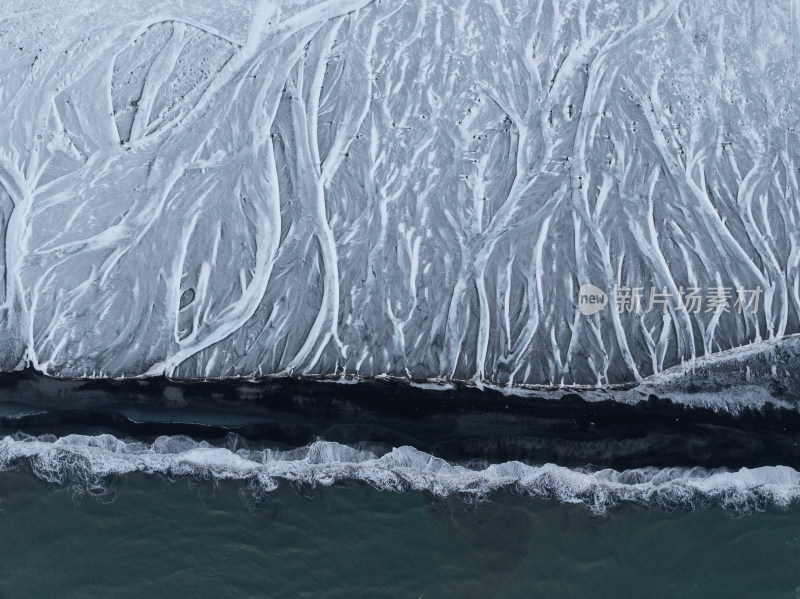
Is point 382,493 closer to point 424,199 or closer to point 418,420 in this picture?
point 418,420

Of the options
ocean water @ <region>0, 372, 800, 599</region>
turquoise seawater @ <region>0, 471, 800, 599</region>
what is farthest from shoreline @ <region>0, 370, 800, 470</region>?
turquoise seawater @ <region>0, 471, 800, 599</region>

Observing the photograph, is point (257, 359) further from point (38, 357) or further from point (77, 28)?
point (77, 28)

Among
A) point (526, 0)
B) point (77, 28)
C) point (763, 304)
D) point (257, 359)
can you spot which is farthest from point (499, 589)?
point (77, 28)

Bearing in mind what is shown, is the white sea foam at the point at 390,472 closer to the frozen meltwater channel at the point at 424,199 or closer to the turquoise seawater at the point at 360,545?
the turquoise seawater at the point at 360,545

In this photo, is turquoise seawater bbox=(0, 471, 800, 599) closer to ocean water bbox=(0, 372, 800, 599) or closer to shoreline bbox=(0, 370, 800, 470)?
ocean water bbox=(0, 372, 800, 599)

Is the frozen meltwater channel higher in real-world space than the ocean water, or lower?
higher

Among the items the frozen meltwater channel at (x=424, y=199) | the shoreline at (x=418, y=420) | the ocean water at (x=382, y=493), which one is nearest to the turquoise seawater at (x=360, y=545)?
the ocean water at (x=382, y=493)
